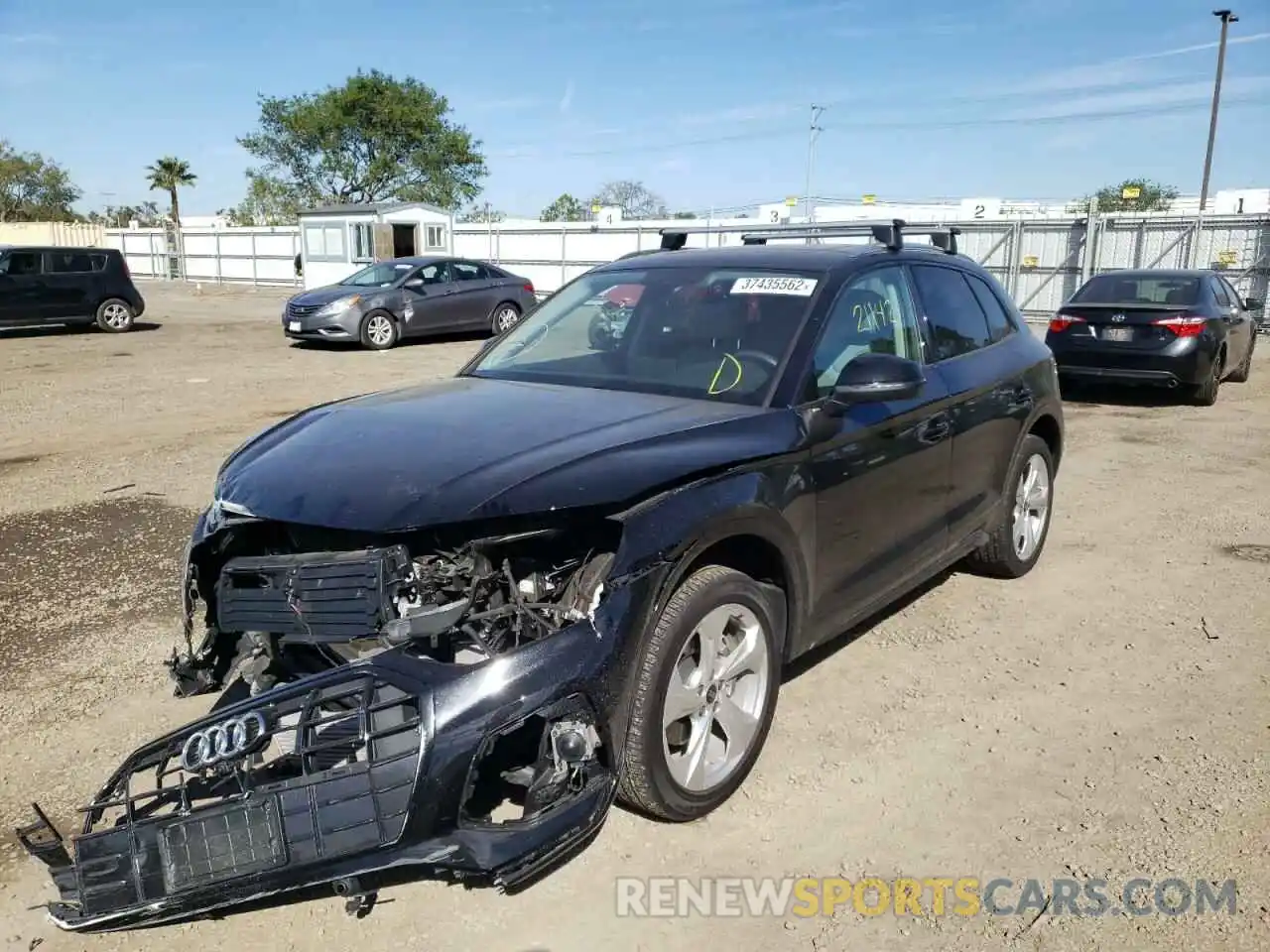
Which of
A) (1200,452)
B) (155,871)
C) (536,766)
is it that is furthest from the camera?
(1200,452)

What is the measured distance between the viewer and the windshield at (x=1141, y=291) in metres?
11.2

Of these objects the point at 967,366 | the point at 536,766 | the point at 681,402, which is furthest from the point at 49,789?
the point at 967,366

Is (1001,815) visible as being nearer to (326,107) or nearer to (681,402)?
(681,402)

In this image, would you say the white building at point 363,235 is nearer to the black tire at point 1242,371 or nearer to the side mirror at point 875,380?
the black tire at point 1242,371

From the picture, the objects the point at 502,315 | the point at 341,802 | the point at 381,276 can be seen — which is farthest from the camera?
the point at 502,315

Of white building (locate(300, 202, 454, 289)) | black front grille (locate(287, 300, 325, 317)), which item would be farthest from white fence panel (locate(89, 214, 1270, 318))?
black front grille (locate(287, 300, 325, 317))

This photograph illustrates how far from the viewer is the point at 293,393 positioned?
11719mm

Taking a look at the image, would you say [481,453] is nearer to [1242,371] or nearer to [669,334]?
[669,334]

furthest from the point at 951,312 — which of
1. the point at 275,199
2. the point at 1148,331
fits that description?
the point at 275,199

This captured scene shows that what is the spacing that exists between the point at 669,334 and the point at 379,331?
45.2 ft

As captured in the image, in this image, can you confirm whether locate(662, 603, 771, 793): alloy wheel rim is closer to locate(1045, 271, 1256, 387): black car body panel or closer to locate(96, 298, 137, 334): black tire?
locate(1045, 271, 1256, 387): black car body panel

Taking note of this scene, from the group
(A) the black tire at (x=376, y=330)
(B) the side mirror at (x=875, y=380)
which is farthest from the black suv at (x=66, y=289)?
(B) the side mirror at (x=875, y=380)

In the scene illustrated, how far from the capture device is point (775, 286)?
13.0 ft

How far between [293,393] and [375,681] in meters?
9.97
